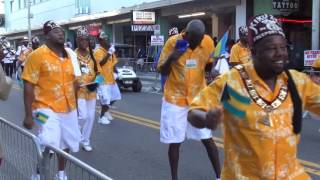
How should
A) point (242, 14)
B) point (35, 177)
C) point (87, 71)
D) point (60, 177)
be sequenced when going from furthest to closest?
point (242, 14) → point (87, 71) → point (35, 177) → point (60, 177)

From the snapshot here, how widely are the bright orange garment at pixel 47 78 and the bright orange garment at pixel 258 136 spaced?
3127 millimetres

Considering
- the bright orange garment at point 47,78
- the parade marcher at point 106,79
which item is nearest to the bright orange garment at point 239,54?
the parade marcher at point 106,79

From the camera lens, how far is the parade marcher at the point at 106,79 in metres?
11.5

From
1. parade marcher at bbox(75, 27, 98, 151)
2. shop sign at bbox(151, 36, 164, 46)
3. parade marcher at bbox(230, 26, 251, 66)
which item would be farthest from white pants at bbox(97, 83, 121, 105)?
shop sign at bbox(151, 36, 164, 46)

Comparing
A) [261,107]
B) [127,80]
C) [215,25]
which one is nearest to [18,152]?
[261,107]

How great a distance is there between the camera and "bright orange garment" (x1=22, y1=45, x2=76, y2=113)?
19.5 ft

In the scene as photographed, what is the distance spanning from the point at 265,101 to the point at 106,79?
9154 millimetres

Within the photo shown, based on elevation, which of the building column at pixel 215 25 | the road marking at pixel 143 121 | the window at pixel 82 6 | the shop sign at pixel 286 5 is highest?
the window at pixel 82 6

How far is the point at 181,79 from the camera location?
6340 millimetres

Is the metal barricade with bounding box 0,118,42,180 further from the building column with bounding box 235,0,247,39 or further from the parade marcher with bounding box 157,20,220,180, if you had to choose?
the building column with bounding box 235,0,247,39

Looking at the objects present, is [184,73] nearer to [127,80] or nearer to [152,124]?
[152,124]

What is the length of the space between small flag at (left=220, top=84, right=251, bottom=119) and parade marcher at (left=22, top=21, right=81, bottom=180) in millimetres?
3132

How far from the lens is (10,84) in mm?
4520

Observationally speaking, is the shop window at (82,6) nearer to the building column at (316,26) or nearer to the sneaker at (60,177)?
the building column at (316,26)
